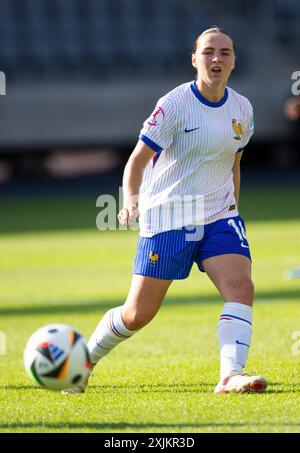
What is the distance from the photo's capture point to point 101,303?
1148cm

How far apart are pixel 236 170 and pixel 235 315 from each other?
3.32 ft

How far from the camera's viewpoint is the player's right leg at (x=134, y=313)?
20.8 feet

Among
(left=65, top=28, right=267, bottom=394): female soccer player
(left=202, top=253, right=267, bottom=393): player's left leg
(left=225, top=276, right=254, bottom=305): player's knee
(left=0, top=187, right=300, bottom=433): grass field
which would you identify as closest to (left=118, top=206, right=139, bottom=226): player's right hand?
(left=65, top=28, right=267, bottom=394): female soccer player

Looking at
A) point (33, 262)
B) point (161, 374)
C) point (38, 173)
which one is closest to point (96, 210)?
point (33, 262)

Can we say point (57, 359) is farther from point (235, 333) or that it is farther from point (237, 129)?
point (237, 129)

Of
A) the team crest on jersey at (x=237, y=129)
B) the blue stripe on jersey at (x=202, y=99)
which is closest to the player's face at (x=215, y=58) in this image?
the blue stripe on jersey at (x=202, y=99)

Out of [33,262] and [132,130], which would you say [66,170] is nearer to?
[132,130]

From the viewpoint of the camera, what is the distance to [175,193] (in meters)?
6.44

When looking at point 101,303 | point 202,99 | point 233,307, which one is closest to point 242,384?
point 233,307

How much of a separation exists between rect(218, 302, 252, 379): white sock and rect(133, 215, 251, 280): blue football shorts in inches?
13.7

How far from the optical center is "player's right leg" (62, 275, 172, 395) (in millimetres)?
6344

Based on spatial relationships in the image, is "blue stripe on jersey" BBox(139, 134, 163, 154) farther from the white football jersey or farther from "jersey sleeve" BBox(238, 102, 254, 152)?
"jersey sleeve" BBox(238, 102, 254, 152)

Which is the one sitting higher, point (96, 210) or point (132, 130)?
point (132, 130)

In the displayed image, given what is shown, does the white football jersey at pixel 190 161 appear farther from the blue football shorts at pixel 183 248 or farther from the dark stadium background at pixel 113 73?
the dark stadium background at pixel 113 73
